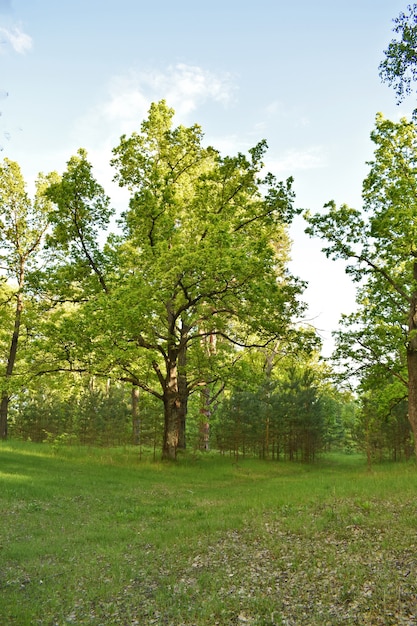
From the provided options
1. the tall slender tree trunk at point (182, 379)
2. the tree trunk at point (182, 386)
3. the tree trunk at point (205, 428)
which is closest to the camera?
the tall slender tree trunk at point (182, 379)

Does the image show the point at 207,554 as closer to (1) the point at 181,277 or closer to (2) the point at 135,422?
(1) the point at 181,277

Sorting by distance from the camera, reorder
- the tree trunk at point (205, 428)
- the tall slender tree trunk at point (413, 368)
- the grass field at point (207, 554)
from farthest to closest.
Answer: the tree trunk at point (205, 428) → the tall slender tree trunk at point (413, 368) → the grass field at point (207, 554)

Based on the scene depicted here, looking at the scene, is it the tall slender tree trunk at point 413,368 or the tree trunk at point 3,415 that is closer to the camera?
the tall slender tree trunk at point 413,368

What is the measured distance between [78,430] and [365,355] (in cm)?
2540

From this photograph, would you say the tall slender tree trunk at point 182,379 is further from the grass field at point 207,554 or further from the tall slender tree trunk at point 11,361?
the tall slender tree trunk at point 11,361

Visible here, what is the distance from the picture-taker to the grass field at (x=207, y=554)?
265 inches

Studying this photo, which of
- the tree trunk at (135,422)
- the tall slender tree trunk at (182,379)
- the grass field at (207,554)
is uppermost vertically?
the tall slender tree trunk at (182,379)

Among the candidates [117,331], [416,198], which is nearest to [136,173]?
[117,331]

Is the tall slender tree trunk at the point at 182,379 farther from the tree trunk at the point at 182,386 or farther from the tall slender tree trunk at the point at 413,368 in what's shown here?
the tall slender tree trunk at the point at 413,368

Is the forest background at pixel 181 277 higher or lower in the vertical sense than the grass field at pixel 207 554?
higher

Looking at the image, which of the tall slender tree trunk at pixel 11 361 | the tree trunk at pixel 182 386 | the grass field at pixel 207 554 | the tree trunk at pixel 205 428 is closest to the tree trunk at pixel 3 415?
the tall slender tree trunk at pixel 11 361

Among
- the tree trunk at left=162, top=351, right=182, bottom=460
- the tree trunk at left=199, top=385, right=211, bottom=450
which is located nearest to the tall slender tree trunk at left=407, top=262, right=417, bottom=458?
the tree trunk at left=162, top=351, right=182, bottom=460

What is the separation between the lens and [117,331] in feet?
69.2

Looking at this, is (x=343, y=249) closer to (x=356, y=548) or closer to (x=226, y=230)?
(x=226, y=230)
